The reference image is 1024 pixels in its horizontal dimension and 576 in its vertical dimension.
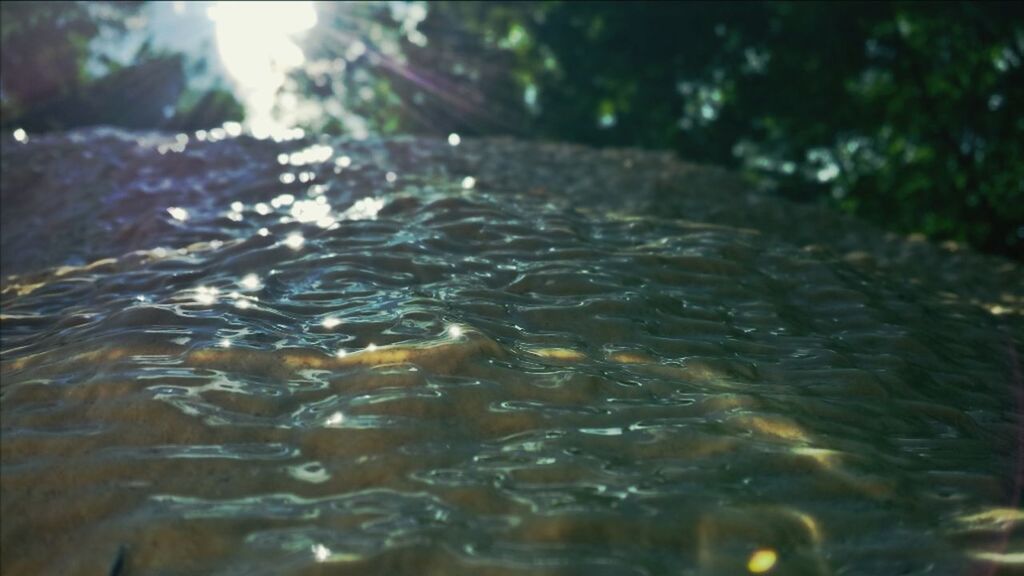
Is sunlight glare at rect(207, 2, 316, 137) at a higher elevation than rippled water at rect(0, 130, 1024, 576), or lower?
higher

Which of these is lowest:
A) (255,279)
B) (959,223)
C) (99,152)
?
(959,223)

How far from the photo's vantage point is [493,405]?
7.61ft

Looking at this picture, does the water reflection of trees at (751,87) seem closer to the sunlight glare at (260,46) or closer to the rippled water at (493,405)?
the sunlight glare at (260,46)

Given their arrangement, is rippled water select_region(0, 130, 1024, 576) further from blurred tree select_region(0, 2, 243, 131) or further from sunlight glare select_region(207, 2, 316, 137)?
blurred tree select_region(0, 2, 243, 131)

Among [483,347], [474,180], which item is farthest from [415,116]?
[483,347]

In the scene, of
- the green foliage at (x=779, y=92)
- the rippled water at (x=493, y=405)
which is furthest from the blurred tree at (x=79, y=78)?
the rippled water at (x=493, y=405)

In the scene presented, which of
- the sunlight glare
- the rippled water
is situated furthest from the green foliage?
the rippled water

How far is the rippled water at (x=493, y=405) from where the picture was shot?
177 centimetres

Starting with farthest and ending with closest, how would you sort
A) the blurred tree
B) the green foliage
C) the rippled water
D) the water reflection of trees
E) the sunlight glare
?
the green foliage, the water reflection of trees, the blurred tree, the sunlight glare, the rippled water

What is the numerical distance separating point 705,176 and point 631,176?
0.91m

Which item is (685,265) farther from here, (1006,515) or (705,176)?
(705,176)

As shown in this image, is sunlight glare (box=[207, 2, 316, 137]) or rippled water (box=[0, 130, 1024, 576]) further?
sunlight glare (box=[207, 2, 316, 137])

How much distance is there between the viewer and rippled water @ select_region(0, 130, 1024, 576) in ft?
5.81

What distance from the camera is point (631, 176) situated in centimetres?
752
